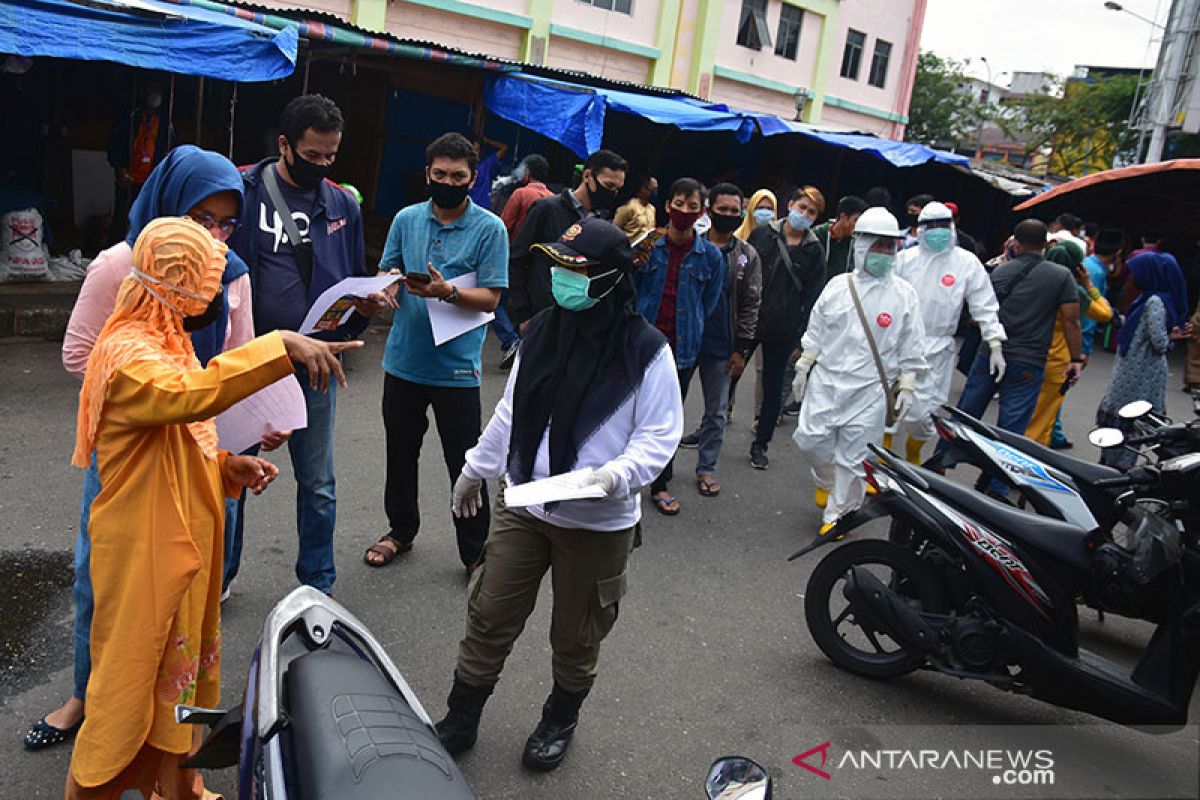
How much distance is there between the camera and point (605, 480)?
A: 2.55 metres

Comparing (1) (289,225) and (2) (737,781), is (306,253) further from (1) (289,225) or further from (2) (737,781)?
(2) (737,781)

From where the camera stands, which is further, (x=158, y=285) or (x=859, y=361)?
(x=859, y=361)

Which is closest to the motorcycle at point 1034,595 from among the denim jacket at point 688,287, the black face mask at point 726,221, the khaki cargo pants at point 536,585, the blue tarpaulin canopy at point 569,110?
the khaki cargo pants at point 536,585

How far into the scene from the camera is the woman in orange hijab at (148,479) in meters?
2.14

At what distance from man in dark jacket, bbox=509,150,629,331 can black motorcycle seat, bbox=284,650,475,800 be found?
3313 millimetres

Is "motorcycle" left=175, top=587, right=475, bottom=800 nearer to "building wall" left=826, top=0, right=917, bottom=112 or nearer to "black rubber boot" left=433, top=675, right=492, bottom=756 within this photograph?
"black rubber boot" left=433, top=675, right=492, bottom=756

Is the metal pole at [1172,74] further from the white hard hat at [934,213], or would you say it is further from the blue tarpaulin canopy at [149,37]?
the blue tarpaulin canopy at [149,37]

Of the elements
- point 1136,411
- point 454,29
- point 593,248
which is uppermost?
point 454,29

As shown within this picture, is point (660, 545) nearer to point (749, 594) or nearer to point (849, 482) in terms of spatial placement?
point (749, 594)

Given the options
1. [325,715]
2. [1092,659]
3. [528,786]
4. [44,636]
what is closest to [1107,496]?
[1092,659]

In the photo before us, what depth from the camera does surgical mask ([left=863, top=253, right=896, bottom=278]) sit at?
17.0 feet

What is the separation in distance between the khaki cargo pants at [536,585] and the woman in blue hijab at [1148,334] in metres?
5.26

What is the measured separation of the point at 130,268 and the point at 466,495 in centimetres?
120

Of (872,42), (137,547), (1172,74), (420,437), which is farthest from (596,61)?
(137,547)
